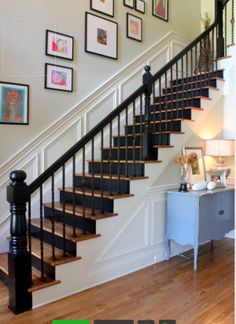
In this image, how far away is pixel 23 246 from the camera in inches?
94.5

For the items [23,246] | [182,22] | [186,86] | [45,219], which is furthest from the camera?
[182,22]

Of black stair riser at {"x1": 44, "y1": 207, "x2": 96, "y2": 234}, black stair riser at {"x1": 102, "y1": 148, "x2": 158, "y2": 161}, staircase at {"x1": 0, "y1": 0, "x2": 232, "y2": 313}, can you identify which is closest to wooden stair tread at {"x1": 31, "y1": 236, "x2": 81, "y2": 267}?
staircase at {"x1": 0, "y1": 0, "x2": 232, "y2": 313}

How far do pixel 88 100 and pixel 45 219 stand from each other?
1.67m

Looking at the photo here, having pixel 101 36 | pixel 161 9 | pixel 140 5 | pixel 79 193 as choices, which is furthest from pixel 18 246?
pixel 161 9

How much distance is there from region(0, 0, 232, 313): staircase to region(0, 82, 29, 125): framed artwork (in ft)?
2.45

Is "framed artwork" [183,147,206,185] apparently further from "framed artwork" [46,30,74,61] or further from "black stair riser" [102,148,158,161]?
"framed artwork" [46,30,74,61]

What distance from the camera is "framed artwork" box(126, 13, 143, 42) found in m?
4.66

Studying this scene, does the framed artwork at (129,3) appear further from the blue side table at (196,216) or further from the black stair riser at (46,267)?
the black stair riser at (46,267)

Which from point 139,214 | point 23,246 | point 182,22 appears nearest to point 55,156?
point 139,214

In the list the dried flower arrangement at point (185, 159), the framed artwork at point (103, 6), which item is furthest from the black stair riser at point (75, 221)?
the framed artwork at point (103, 6)

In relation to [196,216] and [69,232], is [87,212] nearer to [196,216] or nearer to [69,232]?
[69,232]

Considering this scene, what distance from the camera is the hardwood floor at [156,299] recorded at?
7.64 ft

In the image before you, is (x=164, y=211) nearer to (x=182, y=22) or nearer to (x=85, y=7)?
(x=85, y=7)

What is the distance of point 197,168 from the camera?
404 centimetres
